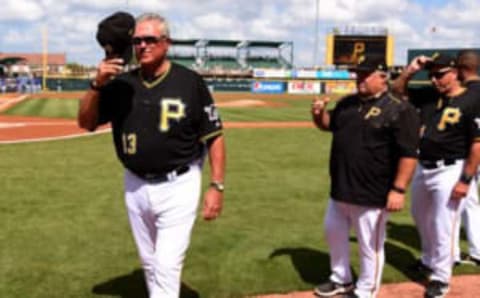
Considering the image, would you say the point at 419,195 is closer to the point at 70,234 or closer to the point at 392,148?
the point at 392,148

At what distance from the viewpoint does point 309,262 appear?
18.3ft

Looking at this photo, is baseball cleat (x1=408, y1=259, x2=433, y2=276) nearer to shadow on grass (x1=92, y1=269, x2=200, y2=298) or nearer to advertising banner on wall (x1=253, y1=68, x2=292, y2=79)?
shadow on grass (x1=92, y1=269, x2=200, y2=298)

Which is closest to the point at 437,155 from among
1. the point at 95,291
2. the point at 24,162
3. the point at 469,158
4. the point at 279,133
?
the point at 469,158

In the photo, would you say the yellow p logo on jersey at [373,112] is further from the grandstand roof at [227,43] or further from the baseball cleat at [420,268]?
the grandstand roof at [227,43]

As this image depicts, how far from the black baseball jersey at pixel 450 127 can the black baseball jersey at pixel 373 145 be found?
75cm

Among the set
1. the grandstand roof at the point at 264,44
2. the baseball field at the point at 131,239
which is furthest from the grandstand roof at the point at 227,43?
the baseball field at the point at 131,239

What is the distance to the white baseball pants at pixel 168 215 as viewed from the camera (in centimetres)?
347

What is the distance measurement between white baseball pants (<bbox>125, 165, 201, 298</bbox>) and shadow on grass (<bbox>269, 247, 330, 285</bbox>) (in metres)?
1.93

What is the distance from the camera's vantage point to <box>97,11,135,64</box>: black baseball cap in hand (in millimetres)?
3309

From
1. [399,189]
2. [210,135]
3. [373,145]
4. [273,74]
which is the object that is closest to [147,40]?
[210,135]

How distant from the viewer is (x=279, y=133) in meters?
17.5

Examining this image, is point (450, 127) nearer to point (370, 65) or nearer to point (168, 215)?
point (370, 65)

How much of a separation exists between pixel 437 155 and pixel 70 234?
162 inches

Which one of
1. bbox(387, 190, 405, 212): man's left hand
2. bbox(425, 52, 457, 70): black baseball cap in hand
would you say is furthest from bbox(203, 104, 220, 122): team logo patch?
bbox(425, 52, 457, 70): black baseball cap in hand
